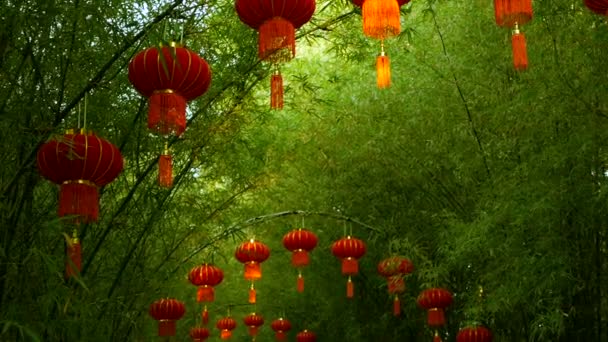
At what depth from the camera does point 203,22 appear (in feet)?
15.2

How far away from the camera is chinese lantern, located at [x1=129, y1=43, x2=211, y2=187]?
Result: 2.84 metres

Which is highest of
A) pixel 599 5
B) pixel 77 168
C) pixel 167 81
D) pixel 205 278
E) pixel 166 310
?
pixel 599 5

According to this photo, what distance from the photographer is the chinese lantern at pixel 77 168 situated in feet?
9.09

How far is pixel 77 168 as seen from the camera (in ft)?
9.16

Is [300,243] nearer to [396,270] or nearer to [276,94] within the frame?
[396,270]

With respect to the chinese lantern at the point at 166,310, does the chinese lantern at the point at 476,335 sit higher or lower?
lower

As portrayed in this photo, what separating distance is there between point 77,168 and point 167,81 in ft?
1.56

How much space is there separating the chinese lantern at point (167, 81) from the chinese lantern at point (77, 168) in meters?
0.24

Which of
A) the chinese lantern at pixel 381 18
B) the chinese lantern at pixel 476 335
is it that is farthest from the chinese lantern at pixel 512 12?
the chinese lantern at pixel 476 335

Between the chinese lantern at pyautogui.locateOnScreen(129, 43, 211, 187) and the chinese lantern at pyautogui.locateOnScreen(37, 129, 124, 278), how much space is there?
9.3 inches

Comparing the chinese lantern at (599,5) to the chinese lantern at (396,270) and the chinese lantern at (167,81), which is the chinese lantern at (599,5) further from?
the chinese lantern at (396,270)

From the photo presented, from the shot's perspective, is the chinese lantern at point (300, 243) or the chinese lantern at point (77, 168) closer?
the chinese lantern at point (77, 168)

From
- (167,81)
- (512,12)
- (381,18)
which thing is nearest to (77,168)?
(167,81)

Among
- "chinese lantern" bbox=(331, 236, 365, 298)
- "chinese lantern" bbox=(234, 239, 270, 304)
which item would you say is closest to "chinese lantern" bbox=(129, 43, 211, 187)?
"chinese lantern" bbox=(331, 236, 365, 298)
